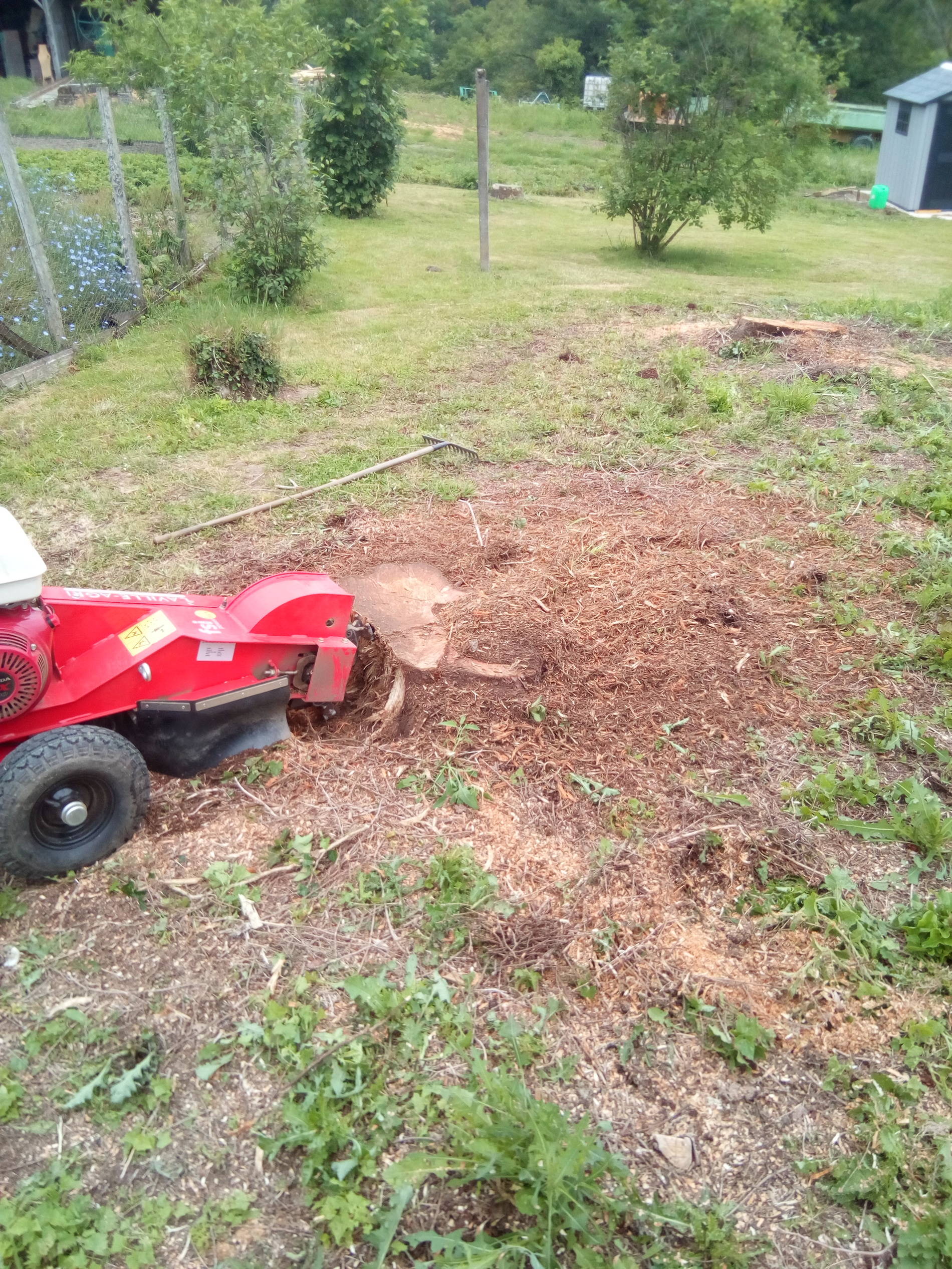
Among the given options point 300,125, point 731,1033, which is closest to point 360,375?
point 300,125

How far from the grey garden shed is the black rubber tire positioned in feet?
Answer: 73.3

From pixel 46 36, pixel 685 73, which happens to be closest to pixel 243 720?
pixel 685 73

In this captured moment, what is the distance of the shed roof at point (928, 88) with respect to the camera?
19.6 meters

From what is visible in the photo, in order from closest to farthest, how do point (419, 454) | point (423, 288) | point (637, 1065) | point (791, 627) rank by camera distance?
point (637, 1065) → point (791, 627) → point (419, 454) → point (423, 288)

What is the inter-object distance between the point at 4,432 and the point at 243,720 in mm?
4253

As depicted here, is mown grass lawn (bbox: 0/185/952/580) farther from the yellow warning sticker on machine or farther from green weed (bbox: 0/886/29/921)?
green weed (bbox: 0/886/29/921)

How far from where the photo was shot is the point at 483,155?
1134cm

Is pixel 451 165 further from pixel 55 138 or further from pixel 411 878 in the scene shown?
pixel 411 878

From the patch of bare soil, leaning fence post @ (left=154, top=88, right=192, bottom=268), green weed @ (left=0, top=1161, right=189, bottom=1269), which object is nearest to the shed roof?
leaning fence post @ (left=154, top=88, right=192, bottom=268)

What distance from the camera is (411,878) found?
282cm

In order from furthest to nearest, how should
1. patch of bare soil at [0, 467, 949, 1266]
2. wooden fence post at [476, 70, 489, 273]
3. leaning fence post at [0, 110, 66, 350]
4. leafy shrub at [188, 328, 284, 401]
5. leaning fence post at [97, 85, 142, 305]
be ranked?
wooden fence post at [476, 70, 489, 273] → leaning fence post at [97, 85, 142, 305] → leaning fence post at [0, 110, 66, 350] → leafy shrub at [188, 328, 284, 401] → patch of bare soil at [0, 467, 949, 1266]

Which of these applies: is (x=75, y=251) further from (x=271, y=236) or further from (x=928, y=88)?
(x=928, y=88)

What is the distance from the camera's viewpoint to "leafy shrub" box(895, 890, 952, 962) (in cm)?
264

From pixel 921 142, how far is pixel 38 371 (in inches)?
782
